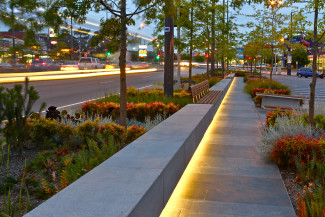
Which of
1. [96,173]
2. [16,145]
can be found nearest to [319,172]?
[96,173]

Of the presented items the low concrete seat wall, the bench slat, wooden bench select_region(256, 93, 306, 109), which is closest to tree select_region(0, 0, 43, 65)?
the low concrete seat wall

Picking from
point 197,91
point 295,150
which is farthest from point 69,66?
point 295,150

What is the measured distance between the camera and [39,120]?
23.2 feet

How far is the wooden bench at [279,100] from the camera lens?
14025 mm

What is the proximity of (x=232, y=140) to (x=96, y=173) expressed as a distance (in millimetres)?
4874

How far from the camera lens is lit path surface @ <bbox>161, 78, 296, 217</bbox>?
4297 millimetres

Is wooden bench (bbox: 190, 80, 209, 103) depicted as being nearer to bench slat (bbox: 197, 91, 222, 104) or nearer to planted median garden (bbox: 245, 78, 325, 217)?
bench slat (bbox: 197, 91, 222, 104)

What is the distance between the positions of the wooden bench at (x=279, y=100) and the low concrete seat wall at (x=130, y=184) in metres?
9.05

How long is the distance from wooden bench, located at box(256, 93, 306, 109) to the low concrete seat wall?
9054 millimetres

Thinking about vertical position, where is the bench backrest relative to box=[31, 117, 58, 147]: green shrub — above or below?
above

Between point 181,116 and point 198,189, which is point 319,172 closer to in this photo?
point 198,189

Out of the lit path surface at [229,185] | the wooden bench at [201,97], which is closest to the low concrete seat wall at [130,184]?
the lit path surface at [229,185]

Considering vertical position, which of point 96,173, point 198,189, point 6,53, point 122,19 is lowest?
point 198,189

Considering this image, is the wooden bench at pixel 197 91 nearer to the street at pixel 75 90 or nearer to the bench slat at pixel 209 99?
the bench slat at pixel 209 99
